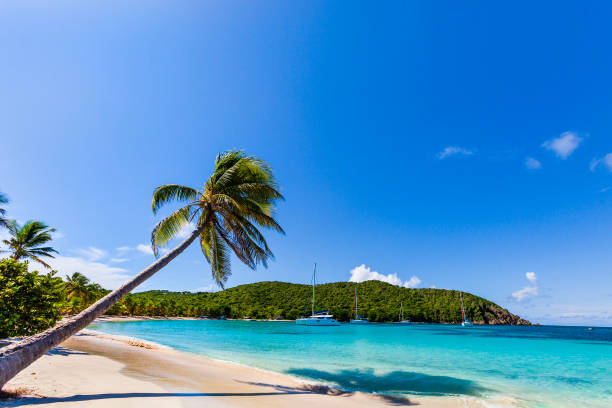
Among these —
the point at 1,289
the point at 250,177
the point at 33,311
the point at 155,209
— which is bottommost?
the point at 33,311

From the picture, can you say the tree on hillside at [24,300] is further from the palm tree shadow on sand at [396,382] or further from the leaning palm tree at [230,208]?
the palm tree shadow on sand at [396,382]

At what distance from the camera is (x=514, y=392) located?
31.7ft

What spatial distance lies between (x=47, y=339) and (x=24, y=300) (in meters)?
4.78

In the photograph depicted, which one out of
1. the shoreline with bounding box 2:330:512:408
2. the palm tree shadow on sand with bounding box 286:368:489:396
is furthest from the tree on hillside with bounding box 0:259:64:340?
the palm tree shadow on sand with bounding box 286:368:489:396

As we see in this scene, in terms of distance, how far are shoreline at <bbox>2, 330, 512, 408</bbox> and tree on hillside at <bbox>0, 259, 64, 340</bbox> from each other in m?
1.19

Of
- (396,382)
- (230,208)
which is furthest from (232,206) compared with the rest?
(396,382)

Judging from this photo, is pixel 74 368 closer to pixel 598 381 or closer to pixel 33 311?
pixel 33 311

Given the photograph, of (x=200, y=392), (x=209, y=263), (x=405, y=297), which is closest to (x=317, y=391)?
(x=200, y=392)

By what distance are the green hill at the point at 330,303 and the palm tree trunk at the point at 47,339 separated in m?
74.2

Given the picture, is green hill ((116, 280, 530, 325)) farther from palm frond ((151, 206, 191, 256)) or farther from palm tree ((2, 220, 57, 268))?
palm frond ((151, 206, 191, 256))

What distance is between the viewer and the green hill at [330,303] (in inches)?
3172

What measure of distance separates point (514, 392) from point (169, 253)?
39.2 feet

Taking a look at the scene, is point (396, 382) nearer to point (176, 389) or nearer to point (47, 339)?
point (176, 389)

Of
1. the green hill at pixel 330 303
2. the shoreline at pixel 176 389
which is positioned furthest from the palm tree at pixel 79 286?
the shoreline at pixel 176 389
